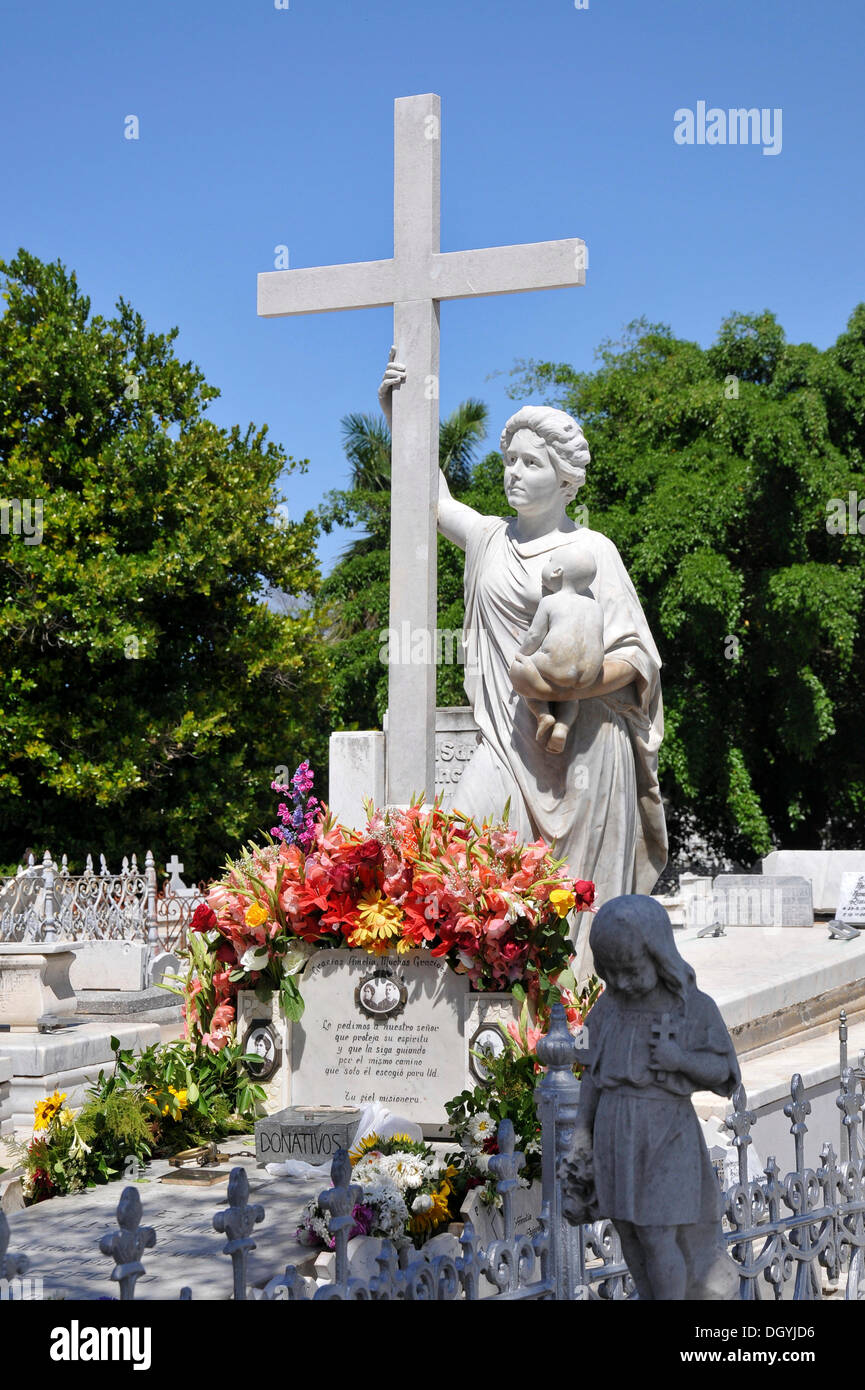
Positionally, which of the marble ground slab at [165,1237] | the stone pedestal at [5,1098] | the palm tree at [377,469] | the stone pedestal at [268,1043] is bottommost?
the stone pedestal at [5,1098]

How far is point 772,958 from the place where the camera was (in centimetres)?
967

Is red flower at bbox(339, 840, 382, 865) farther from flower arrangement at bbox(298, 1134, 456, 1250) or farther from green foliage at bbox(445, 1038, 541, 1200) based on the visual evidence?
flower arrangement at bbox(298, 1134, 456, 1250)

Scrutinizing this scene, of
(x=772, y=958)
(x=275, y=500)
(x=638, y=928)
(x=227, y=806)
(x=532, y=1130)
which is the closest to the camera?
(x=638, y=928)

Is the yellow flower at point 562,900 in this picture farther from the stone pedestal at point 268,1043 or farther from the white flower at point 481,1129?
the stone pedestal at point 268,1043

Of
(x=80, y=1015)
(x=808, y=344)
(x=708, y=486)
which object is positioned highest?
(x=808, y=344)

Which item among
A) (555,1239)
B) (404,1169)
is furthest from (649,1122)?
(404,1169)

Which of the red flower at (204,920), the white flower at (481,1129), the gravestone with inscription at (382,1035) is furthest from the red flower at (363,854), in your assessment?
the white flower at (481,1129)

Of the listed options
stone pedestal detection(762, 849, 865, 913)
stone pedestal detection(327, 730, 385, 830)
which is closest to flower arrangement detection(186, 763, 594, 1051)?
stone pedestal detection(327, 730, 385, 830)

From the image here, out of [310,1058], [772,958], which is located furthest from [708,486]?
[310,1058]

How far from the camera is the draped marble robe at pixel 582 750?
20.8ft

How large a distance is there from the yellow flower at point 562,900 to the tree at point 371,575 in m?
13.6

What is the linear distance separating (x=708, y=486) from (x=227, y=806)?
8345 mm

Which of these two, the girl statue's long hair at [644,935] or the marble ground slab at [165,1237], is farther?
the marble ground slab at [165,1237]
